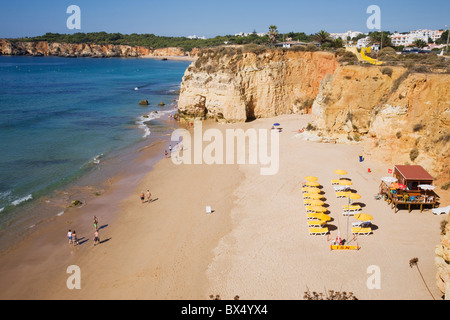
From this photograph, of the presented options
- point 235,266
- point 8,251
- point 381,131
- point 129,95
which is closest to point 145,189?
point 8,251

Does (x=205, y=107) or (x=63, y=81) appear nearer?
(x=205, y=107)

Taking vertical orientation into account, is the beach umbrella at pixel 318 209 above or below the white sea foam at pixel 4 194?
above

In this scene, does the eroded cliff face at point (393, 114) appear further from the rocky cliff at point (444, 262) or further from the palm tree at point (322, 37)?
the palm tree at point (322, 37)

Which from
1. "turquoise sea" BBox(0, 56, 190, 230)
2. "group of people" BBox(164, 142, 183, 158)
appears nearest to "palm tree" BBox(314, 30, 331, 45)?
"turquoise sea" BBox(0, 56, 190, 230)

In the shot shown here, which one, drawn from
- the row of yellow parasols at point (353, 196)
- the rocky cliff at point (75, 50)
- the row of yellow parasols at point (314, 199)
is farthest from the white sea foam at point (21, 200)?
the rocky cliff at point (75, 50)

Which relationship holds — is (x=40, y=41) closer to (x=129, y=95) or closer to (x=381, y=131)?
(x=129, y=95)
